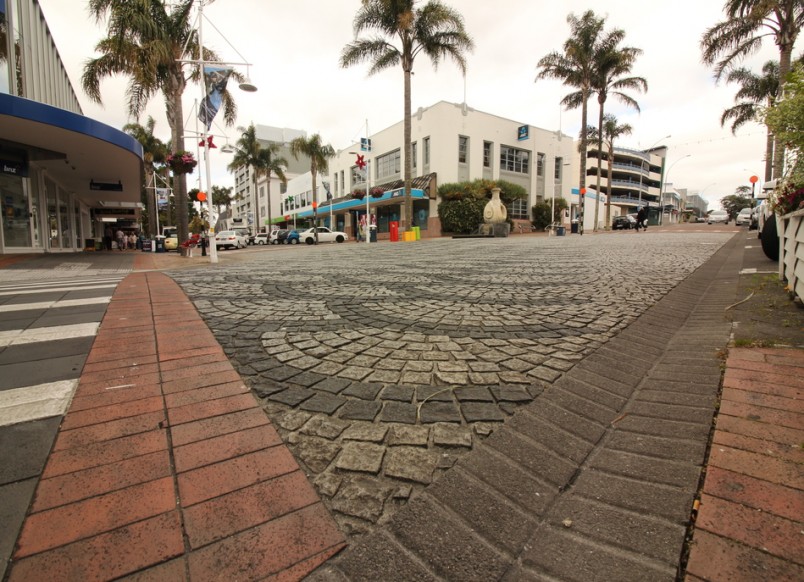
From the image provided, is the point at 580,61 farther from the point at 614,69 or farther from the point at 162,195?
the point at 162,195

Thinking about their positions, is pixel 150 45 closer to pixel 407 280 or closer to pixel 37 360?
pixel 407 280

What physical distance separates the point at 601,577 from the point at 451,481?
1.92ft

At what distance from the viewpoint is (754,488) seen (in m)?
1.50

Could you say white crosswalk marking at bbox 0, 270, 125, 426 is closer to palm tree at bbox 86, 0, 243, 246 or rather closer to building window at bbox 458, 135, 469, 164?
palm tree at bbox 86, 0, 243, 246

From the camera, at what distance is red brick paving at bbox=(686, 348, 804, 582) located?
1.22 meters

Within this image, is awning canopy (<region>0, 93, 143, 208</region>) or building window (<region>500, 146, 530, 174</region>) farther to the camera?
building window (<region>500, 146, 530, 174</region>)

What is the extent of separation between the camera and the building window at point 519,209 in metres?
35.8

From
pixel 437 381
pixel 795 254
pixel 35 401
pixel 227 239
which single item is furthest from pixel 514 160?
pixel 35 401

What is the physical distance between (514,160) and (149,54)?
2979 centimetres

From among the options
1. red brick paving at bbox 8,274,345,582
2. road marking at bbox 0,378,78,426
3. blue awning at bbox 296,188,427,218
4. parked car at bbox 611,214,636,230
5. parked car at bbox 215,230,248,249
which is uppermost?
blue awning at bbox 296,188,427,218

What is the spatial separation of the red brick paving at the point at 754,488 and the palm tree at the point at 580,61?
2964 cm

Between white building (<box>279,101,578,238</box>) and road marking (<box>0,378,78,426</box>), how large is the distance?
26.1 m

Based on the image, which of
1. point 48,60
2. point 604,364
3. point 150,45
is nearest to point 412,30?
point 150,45

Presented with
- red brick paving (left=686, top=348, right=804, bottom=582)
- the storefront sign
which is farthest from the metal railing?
the storefront sign
